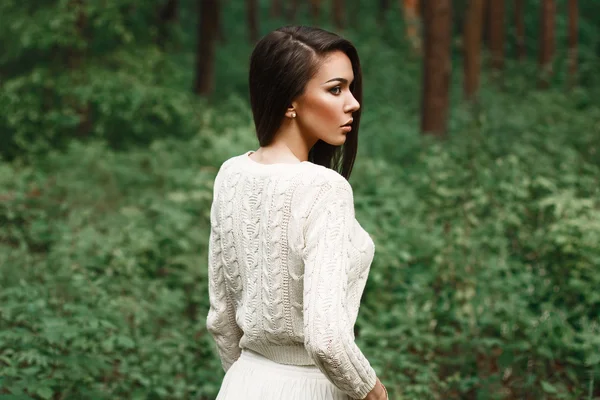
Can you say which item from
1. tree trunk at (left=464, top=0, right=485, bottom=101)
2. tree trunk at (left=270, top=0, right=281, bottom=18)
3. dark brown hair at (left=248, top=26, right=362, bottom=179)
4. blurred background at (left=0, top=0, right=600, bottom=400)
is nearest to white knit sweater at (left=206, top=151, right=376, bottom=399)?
dark brown hair at (left=248, top=26, right=362, bottom=179)

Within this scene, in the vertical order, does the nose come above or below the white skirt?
above

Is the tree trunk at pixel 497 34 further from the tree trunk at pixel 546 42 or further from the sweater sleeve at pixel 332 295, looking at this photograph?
the sweater sleeve at pixel 332 295

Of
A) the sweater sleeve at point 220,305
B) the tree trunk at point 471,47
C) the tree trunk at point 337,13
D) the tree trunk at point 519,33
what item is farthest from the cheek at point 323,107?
the tree trunk at point 337,13

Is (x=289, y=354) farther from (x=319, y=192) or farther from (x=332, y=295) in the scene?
(x=319, y=192)

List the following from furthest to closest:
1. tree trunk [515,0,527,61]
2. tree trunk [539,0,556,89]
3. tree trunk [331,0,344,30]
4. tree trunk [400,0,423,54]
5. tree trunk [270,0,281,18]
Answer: tree trunk [270,0,281,18], tree trunk [331,0,344,30], tree trunk [400,0,423,54], tree trunk [515,0,527,61], tree trunk [539,0,556,89]

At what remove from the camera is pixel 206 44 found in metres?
17.3

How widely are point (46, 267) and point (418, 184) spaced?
4.55 meters

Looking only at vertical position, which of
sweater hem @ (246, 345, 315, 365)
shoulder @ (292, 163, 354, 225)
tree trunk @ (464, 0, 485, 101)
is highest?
tree trunk @ (464, 0, 485, 101)

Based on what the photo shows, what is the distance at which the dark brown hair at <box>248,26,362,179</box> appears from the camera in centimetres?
238

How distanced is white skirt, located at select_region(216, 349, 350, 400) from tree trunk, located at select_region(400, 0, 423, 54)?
24276 mm

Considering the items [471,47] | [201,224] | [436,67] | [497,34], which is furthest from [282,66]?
[497,34]

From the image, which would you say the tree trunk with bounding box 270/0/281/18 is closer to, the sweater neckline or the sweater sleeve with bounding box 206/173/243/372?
the sweater sleeve with bounding box 206/173/243/372

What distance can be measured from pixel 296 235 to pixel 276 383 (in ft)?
1.65

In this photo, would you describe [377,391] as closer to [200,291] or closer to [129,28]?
[200,291]
